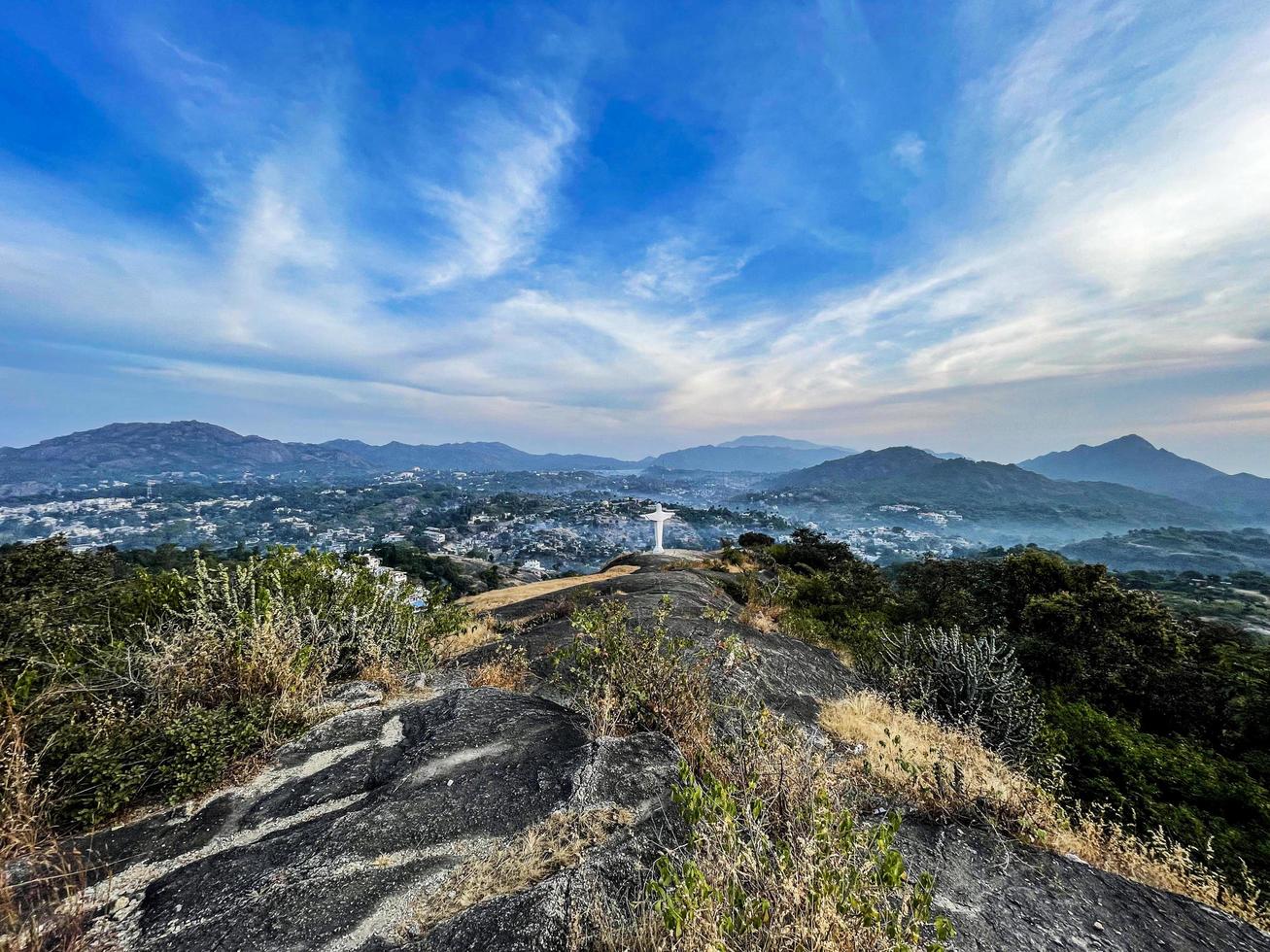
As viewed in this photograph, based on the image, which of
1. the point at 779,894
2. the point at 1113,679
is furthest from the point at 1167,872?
the point at 1113,679

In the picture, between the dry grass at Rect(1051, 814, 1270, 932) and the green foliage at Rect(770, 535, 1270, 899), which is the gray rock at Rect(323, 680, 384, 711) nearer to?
the dry grass at Rect(1051, 814, 1270, 932)

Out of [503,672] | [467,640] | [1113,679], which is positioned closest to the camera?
[503,672]

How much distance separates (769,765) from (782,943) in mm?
1402

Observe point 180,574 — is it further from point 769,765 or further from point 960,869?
point 960,869

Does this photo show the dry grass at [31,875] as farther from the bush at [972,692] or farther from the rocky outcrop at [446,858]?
the bush at [972,692]

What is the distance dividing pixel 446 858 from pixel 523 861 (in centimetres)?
61

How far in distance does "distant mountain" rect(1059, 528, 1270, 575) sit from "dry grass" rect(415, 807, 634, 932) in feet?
622

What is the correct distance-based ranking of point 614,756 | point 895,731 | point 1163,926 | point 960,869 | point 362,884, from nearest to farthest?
1. point 362,884
2. point 1163,926
3. point 960,869
4. point 614,756
5. point 895,731

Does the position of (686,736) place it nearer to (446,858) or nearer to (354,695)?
(446,858)

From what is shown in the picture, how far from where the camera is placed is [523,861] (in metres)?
3.46

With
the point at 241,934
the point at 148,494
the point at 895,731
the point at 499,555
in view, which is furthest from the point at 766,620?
the point at 148,494

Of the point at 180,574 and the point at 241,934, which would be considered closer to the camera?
the point at 241,934

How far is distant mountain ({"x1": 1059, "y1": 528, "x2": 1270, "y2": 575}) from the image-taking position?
14238 cm

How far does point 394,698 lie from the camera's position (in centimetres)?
590
